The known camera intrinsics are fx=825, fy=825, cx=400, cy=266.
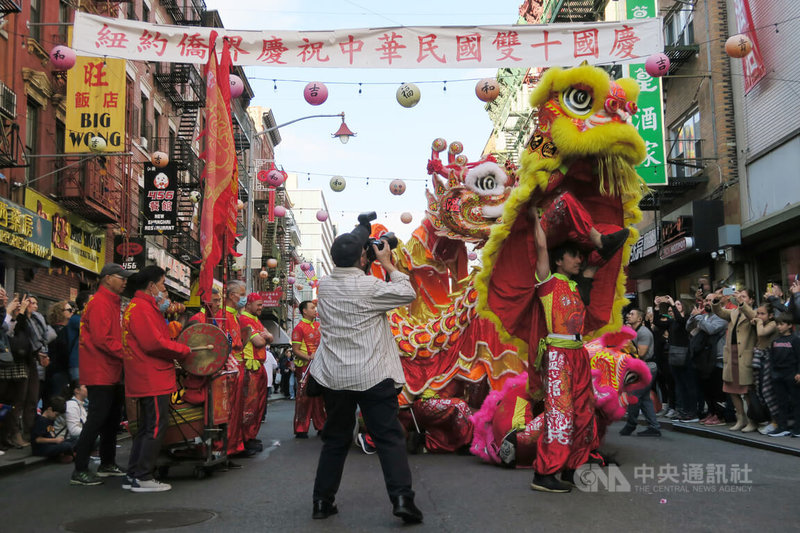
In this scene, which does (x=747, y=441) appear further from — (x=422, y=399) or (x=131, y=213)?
(x=131, y=213)

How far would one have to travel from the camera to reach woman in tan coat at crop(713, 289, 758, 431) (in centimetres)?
1059

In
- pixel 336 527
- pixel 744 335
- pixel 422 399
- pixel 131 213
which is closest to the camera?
pixel 336 527

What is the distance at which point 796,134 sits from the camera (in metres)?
16.9

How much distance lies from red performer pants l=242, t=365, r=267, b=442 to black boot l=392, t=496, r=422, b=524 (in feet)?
12.9

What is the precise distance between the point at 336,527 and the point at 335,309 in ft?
4.40

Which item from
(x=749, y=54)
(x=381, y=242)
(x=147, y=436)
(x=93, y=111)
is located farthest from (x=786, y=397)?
(x=93, y=111)

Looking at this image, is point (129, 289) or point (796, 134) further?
point (796, 134)

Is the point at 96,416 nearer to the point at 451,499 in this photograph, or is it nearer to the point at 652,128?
the point at 451,499

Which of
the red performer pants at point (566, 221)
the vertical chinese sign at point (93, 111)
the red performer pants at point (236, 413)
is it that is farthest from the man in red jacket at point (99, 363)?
the vertical chinese sign at point (93, 111)

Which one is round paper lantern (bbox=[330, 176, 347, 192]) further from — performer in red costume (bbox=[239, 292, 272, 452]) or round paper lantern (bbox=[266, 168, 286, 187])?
performer in red costume (bbox=[239, 292, 272, 452])

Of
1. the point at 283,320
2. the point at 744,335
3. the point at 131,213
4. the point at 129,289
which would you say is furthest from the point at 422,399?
the point at 283,320

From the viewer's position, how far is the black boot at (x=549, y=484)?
5.83m

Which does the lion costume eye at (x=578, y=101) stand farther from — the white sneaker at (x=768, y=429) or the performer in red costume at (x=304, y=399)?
the white sneaker at (x=768, y=429)

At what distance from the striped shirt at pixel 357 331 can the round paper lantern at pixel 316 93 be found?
7.71 metres
